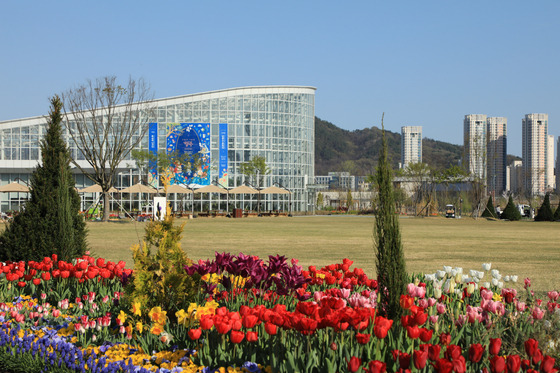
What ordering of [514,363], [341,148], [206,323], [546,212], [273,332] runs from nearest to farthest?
[514,363], [273,332], [206,323], [546,212], [341,148]

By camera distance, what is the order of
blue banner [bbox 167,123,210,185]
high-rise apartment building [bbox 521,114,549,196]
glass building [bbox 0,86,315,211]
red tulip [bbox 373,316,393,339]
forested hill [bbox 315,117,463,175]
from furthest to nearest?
high-rise apartment building [bbox 521,114,549,196] → forested hill [bbox 315,117,463,175] → blue banner [bbox 167,123,210,185] → glass building [bbox 0,86,315,211] → red tulip [bbox 373,316,393,339]

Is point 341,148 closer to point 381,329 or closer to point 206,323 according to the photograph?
point 206,323

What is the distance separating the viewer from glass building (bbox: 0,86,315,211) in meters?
56.3

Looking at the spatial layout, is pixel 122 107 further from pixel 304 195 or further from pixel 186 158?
pixel 304 195

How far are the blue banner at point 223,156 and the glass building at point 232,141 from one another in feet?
0.34

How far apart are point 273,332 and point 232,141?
193ft

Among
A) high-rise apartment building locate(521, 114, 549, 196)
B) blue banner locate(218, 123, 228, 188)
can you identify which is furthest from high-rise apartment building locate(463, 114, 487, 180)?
high-rise apartment building locate(521, 114, 549, 196)

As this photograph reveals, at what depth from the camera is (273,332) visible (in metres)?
3.56

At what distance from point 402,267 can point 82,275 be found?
394 centimetres

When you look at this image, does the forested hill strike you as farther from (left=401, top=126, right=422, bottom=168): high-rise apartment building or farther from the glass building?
the glass building

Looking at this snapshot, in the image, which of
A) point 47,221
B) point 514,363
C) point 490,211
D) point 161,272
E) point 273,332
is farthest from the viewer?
point 490,211

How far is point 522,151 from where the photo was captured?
141875 millimetres

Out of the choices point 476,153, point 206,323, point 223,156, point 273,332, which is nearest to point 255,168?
point 223,156

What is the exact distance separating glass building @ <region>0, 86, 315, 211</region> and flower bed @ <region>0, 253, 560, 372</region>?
5069 centimetres
